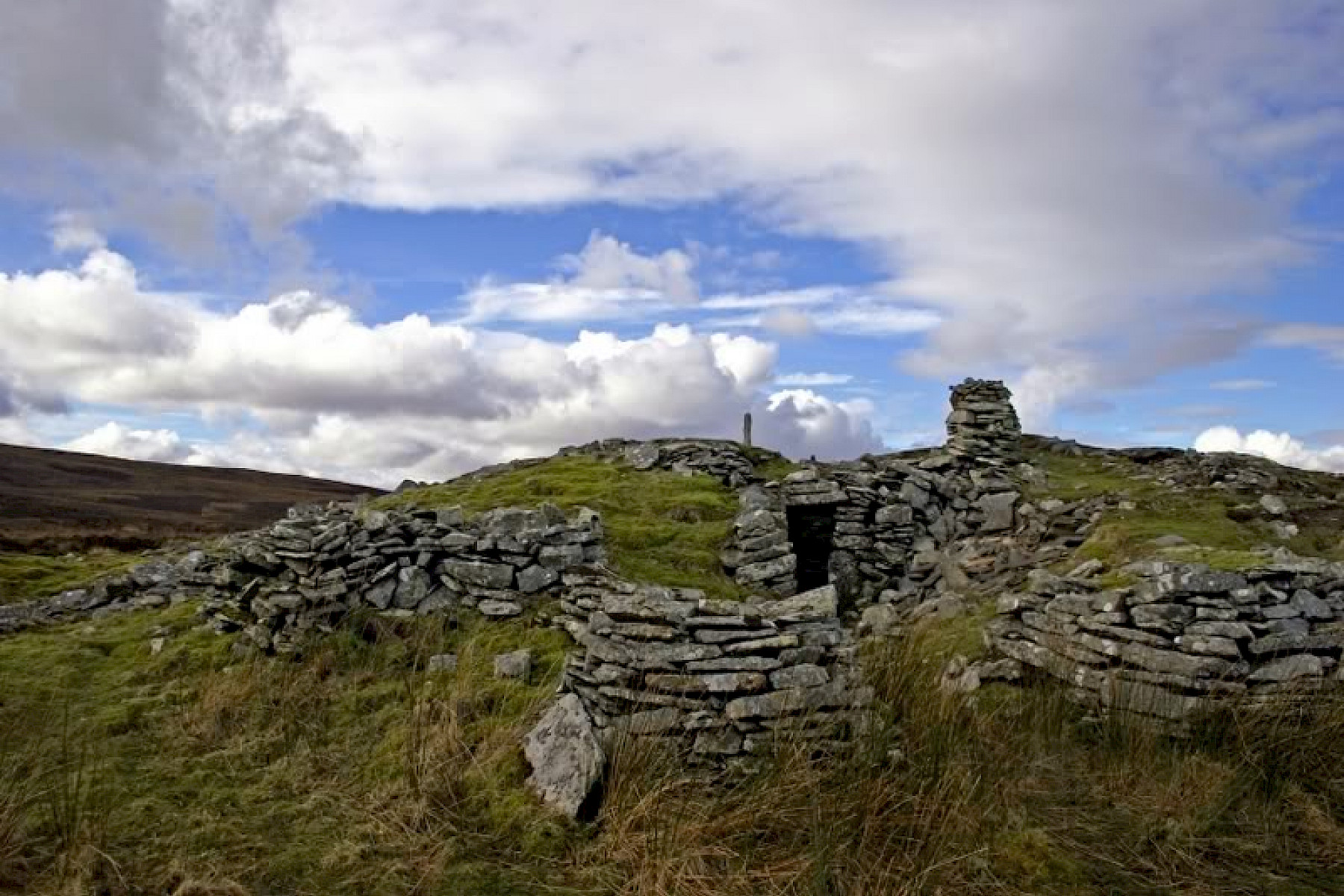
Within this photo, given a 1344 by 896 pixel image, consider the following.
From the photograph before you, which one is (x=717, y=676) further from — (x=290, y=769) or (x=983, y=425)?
(x=983, y=425)

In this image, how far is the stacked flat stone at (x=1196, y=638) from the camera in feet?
26.9

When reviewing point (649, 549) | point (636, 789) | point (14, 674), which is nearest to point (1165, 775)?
point (636, 789)

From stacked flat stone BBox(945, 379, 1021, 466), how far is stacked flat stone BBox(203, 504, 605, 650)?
10.1 meters

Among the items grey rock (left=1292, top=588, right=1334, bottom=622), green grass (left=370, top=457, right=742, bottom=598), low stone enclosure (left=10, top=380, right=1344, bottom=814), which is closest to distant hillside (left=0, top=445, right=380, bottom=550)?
green grass (left=370, top=457, right=742, bottom=598)

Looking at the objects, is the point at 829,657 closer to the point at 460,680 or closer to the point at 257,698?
the point at 460,680

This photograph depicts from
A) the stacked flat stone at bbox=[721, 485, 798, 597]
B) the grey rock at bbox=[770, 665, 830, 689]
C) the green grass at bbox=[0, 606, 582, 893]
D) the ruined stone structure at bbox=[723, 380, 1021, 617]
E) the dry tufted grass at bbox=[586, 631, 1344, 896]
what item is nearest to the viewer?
the dry tufted grass at bbox=[586, 631, 1344, 896]

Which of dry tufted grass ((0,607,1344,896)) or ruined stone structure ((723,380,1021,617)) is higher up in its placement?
ruined stone structure ((723,380,1021,617))

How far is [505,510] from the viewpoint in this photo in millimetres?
11734

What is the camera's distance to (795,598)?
8.34m

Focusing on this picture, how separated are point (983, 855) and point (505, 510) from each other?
24.6 ft

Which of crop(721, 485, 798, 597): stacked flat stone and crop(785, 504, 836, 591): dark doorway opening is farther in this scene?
crop(785, 504, 836, 591): dark doorway opening

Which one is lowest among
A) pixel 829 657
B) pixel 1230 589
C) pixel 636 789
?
pixel 636 789

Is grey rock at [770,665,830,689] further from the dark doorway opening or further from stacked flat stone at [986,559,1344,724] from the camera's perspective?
the dark doorway opening

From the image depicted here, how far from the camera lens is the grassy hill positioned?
5.70 m
